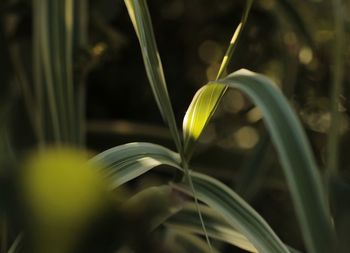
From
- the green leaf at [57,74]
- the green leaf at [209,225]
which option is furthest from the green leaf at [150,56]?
the green leaf at [57,74]

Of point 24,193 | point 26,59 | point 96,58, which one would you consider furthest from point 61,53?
point 24,193

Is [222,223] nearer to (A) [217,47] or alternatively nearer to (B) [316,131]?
(B) [316,131]

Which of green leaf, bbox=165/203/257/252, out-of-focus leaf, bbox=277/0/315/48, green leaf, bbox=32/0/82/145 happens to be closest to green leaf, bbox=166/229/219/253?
green leaf, bbox=165/203/257/252

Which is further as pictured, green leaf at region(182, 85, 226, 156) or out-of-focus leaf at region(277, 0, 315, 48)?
out-of-focus leaf at region(277, 0, 315, 48)

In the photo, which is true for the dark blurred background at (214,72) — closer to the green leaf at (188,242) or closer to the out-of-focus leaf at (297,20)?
the out-of-focus leaf at (297,20)

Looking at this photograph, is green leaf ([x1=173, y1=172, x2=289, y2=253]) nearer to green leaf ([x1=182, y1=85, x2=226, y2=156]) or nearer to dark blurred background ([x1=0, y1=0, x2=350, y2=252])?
green leaf ([x1=182, y1=85, x2=226, y2=156])

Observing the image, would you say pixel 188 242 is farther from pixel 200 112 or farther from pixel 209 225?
pixel 200 112
